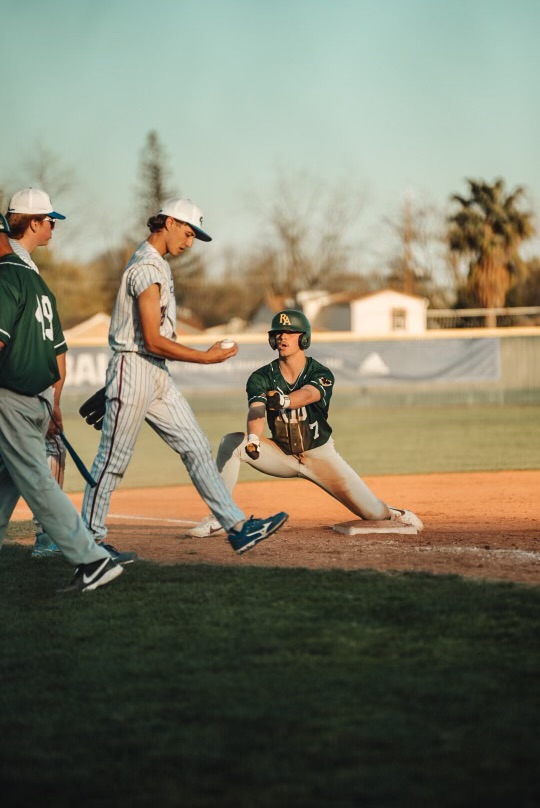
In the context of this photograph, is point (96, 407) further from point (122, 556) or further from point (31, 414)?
point (31, 414)

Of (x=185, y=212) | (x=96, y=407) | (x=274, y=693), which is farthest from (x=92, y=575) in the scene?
(x=185, y=212)

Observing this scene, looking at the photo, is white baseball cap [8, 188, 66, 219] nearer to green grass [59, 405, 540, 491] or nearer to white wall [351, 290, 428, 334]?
green grass [59, 405, 540, 491]

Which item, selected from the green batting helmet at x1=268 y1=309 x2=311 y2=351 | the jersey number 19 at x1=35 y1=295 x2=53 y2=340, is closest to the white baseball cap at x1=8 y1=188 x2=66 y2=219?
the jersey number 19 at x1=35 y1=295 x2=53 y2=340

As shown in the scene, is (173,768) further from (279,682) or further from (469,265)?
(469,265)

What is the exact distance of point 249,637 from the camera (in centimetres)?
447

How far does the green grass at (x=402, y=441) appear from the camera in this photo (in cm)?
1469

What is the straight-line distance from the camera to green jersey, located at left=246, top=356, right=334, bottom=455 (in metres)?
7.39

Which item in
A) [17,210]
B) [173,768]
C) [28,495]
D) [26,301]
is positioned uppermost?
[17,210]

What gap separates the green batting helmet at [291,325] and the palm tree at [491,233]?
40.8 m

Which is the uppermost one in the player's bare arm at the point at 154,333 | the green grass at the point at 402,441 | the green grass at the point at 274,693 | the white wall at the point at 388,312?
the white wall at the point at 388,312

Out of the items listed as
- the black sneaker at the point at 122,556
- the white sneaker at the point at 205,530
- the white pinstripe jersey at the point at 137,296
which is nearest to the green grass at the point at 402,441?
the white sneaker at the point at 205,530

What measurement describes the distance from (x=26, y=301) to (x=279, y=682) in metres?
2.37

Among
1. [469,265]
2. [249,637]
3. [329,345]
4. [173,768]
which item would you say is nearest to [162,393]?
[249,637]

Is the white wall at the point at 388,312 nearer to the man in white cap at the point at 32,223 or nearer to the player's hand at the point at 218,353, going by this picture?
the man in white cap at the point at 32,223
